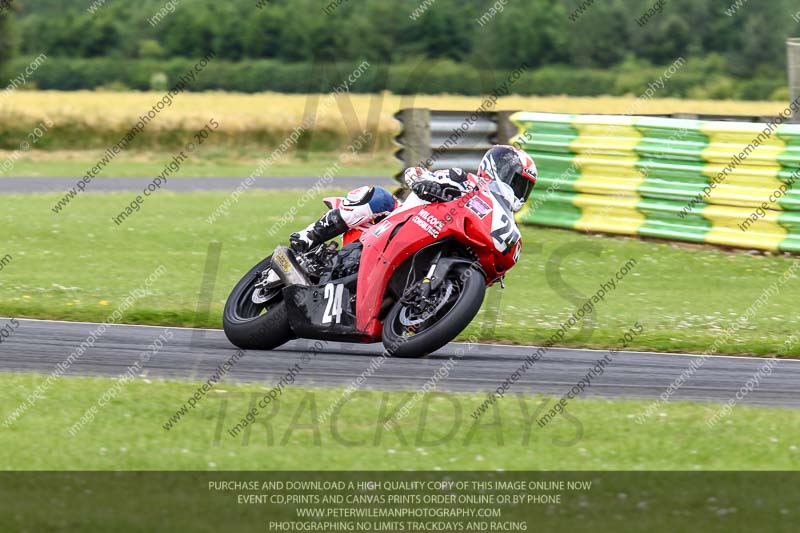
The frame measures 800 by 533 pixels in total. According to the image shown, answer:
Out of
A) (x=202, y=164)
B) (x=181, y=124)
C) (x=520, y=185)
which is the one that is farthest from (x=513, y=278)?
(x=181, y=124)

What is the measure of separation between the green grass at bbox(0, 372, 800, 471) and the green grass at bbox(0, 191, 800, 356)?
3053 mm

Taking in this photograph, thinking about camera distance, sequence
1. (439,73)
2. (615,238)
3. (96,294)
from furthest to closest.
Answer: (439,73)
(615,238)
(96,294)

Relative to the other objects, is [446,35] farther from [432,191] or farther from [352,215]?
[432,191]

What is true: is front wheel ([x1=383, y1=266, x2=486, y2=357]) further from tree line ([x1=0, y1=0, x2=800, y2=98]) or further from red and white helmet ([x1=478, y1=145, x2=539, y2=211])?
tree line ([x1=0, y1=0, x2=800, y2=98])

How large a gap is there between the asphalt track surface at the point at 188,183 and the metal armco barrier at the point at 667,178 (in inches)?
300

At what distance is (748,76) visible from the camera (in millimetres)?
56188

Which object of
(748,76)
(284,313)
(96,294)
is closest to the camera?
(284,313)

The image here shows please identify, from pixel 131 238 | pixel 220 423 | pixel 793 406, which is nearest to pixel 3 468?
pixel 220 423

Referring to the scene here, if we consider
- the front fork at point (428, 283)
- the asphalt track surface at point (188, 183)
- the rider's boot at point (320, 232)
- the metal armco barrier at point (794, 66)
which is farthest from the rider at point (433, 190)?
the asphalt track surface at point (188, 183)

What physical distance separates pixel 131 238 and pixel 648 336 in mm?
8248

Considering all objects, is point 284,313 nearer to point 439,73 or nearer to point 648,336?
point 648,336

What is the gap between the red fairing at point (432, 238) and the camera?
8.95 meters

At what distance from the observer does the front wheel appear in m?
8.55

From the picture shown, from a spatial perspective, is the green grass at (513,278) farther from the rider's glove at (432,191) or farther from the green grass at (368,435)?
the green grass at (368,435)
